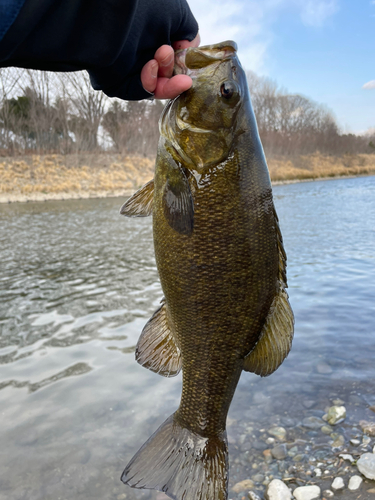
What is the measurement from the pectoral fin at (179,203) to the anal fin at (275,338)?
0.52 m

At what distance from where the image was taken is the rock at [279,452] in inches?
127

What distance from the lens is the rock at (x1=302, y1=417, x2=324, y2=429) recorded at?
3.60 m

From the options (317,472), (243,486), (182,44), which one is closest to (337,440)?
(317,472)

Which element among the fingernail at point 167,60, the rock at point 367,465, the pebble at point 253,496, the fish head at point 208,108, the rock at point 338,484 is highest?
the fingernail at point 167,60

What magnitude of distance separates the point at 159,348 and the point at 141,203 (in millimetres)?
726

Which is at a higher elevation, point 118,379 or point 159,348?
point 159,348

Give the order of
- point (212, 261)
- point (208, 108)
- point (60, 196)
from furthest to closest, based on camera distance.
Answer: point (60, 196) < point (208, 108) < point (212, 261)

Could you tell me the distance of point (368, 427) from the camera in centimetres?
346

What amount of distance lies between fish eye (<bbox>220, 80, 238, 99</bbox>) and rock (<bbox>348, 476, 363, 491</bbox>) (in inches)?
109

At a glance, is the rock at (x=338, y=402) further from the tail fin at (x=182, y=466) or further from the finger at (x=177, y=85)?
the finger at (x=177, y=85)

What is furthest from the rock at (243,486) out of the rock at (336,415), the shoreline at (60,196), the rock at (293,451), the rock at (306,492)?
the shoreline at (60,196)

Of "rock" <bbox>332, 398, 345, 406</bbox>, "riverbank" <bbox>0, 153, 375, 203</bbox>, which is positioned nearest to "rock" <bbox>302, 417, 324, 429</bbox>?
"rock" <bbox>332, 398, 345, 406</bbox>

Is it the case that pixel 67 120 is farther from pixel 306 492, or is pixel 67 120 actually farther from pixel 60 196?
pixel 306 492

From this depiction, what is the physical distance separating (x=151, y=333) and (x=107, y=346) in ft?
11.6
